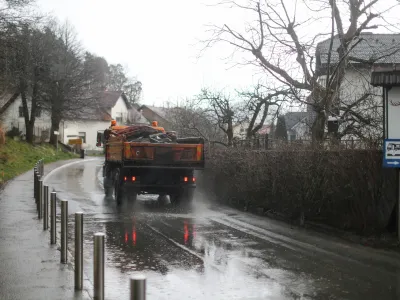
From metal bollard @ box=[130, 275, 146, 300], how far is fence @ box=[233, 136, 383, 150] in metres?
7.21

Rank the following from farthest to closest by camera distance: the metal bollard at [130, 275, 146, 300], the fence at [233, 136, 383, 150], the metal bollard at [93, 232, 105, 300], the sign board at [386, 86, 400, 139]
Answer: the fence at [233, 136, 383, 150], the sign board at [386, 86, 400, 139], the metal bollard at [93, 232, 105, 300], the metal bollard at [130, 275, 146, 300]

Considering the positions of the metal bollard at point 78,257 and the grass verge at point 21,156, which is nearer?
the metal bollard at point 78,257

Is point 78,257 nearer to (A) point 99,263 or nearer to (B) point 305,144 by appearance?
(A) point 99,263

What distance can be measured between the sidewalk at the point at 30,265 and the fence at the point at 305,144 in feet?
18.8

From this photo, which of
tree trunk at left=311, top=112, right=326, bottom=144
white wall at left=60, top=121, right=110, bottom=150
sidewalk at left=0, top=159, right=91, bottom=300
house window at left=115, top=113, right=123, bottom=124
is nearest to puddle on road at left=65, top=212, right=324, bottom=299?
sidewalk at left=0, top=159, right=91, bottom=300

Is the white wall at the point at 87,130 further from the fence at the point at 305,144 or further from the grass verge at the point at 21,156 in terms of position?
the fence at the point at 305,144

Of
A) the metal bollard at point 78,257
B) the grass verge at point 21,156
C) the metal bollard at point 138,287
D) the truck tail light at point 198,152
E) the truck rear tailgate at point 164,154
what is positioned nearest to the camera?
the metal bollard at point 138,287

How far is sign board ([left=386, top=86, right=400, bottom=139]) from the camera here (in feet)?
30.2

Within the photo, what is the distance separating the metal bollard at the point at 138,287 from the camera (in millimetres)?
3203

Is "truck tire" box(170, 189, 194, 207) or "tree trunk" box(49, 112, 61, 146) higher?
"tree trunk" box(49, 112, 61, 146)

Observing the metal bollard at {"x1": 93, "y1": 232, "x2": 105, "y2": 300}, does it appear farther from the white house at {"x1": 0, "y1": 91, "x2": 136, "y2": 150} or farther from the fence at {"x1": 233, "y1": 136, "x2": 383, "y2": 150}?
the white house at {"x1": 0, "y1": 91, "x2": 136, "y2": 150}

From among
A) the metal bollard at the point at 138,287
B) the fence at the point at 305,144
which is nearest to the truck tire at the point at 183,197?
the fence at the point at 305,144

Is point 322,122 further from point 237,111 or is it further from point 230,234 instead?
point 237,111

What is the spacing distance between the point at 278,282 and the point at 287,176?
563 centimetres
